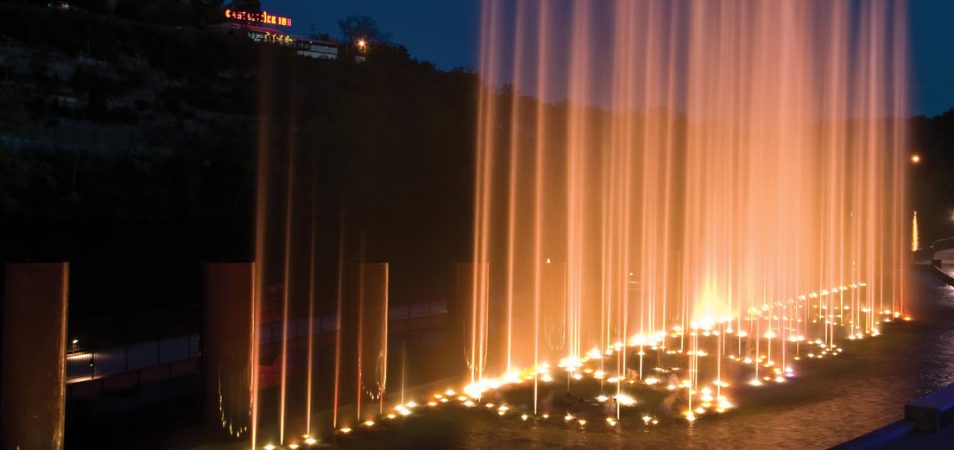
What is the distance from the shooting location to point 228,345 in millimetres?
7059

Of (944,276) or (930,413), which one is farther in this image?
(944,276)

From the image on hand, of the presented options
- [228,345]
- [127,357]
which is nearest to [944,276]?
[127,357]

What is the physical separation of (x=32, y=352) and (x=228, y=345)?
4.74 ft

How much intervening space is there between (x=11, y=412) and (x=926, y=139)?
3051 inches

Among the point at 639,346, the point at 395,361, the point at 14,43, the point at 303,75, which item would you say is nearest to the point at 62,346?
the point at 395,361

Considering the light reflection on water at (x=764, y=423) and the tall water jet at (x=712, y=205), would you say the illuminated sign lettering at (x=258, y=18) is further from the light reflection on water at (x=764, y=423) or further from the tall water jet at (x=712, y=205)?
the light reflection on water at (x=764, y=423)

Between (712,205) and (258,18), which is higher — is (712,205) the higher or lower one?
the lower one

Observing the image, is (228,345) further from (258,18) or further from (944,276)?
(258,18)

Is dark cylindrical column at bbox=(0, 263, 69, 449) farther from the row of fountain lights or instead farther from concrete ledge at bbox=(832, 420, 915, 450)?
concrete ledge at bbox=(832, 420, 915, 450)

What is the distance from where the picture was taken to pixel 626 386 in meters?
9.82

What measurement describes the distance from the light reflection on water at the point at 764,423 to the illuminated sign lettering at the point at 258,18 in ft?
259

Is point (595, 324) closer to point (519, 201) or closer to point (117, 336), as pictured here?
point (117, 336)

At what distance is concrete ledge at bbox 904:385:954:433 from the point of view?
22.6 feet

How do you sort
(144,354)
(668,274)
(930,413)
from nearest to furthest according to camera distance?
(930,413)
(144,354)
(668,274)
